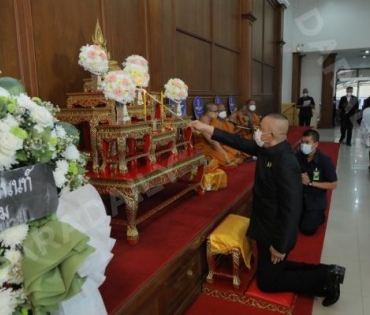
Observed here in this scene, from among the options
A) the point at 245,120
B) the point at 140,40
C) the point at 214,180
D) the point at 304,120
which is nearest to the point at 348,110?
the point at 304,120

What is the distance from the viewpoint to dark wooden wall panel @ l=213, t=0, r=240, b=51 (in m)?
5.26

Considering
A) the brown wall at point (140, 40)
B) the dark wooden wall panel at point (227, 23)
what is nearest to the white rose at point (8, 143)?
the brown wall at point (140, 40)

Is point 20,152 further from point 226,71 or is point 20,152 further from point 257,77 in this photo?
point 257,77

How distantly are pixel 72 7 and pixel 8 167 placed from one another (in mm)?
1893

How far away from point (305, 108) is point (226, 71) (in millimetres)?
5581

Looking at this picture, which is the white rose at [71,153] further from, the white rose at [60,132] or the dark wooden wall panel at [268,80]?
the dark wooden wall panel at [268,80]

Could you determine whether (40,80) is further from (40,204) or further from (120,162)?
(40,204)

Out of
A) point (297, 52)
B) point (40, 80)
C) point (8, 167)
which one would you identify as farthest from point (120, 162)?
point (297, 52)

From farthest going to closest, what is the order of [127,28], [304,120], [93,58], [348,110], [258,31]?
[304,120], [348,110], [258,31], [127,28], [93,58]

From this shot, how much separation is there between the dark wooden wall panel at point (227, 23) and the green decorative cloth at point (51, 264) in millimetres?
4672

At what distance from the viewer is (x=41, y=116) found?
3.67 feet

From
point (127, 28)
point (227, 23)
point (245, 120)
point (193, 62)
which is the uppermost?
point (227, 23)

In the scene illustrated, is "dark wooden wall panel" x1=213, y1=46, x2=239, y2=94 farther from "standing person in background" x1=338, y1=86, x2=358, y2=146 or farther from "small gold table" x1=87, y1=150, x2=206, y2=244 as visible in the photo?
"standing person in background" x1=338, y1=86, x2=358, y2=146

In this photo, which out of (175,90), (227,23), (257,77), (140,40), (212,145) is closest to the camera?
(175,90)
